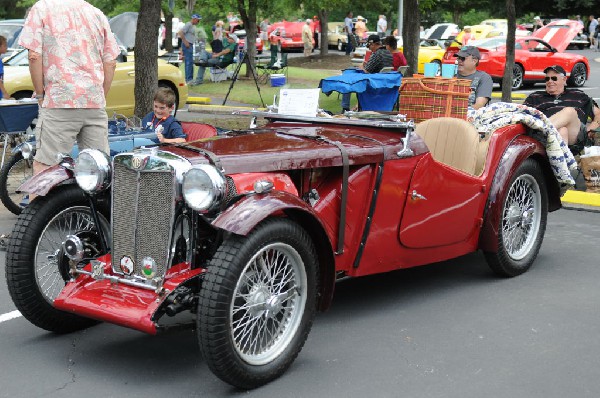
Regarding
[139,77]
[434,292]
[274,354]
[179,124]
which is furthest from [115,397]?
[139,77]

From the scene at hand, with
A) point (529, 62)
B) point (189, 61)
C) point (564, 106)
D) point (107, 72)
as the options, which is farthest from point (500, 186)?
point (529, 62)

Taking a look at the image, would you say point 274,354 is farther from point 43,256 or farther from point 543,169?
point 543,169

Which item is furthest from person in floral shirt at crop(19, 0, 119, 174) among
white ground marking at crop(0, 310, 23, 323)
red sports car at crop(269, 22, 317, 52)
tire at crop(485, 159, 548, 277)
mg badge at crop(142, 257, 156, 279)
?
red sports car at crop(269, 22, 317, 52)

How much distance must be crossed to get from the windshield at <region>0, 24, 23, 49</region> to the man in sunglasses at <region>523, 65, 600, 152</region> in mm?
9939

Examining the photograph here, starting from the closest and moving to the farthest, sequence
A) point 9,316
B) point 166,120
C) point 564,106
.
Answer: point 9,316 → point 166,120 → point 564,106

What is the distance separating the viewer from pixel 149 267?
14.3 feet

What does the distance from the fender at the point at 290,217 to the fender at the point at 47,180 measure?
1163mm

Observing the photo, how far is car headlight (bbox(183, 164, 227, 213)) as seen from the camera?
4074 mm

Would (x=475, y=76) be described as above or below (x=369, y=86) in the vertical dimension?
above

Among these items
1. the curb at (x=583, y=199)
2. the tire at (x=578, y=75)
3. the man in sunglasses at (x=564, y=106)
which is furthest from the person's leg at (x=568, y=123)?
the tire at (x=578, y=75)

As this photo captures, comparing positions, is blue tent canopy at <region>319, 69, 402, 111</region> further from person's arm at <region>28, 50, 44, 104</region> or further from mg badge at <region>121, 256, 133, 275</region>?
mg badge at <region>121, 256, 133, 275</region>

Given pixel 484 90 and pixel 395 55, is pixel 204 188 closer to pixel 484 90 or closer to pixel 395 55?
pixel 484 90

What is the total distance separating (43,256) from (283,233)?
145cm

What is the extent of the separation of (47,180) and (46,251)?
1.28 ft
